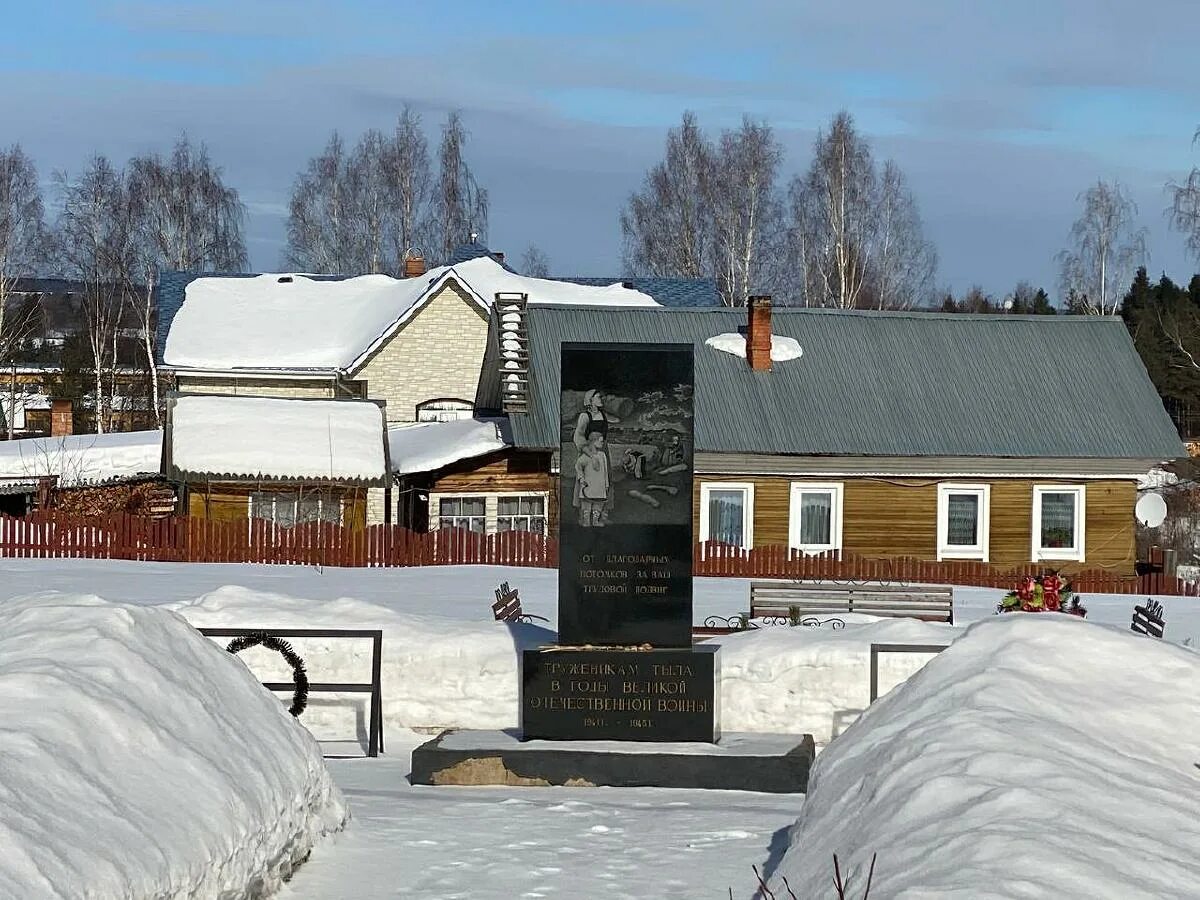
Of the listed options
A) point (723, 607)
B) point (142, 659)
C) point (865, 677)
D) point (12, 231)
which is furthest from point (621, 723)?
point (12, 231)

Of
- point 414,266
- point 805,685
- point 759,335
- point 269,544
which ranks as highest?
point 414,266

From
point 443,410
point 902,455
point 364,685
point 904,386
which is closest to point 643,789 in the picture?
point 364,685

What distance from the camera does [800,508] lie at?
28.7 meters

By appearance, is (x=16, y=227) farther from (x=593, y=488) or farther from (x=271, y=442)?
(x=593, y=488)

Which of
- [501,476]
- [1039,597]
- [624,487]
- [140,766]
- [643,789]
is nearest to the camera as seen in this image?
[140,766]

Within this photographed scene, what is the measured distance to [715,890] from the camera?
7.47m

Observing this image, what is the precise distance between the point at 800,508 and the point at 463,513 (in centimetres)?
613

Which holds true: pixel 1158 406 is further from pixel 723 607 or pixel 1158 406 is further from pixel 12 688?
pixel 12 688

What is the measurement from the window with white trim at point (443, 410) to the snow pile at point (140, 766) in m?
30.1

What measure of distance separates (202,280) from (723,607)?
24942 millimetres

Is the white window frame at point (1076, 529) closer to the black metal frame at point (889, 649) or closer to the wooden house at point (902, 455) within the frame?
the wooden house at point (902, 455)

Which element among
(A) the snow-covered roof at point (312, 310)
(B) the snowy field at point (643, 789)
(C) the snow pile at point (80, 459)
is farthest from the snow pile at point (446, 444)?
(B) the snowy field at point (643, 789)

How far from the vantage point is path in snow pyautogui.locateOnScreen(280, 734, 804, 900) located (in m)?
7.45

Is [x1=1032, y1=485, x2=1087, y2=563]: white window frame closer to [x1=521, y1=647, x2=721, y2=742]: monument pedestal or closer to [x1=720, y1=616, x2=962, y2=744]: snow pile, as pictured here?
[x1=720, y1=616, x2=962, y2=744]: snow pile
